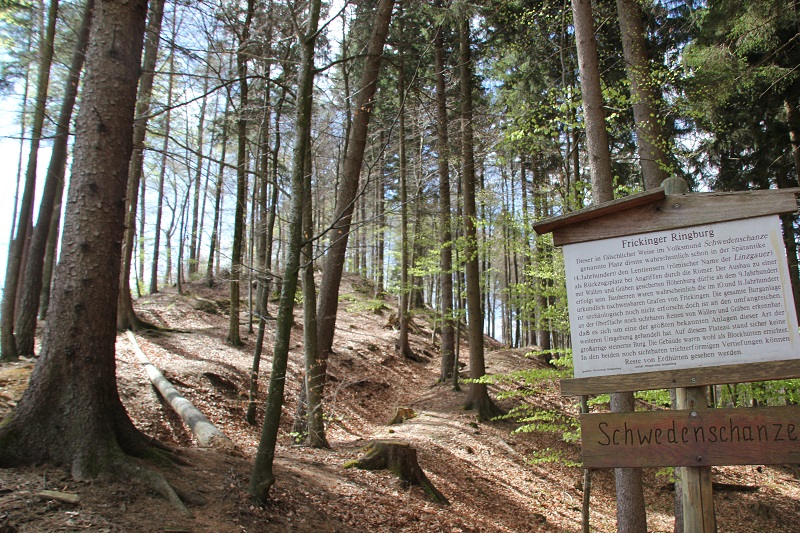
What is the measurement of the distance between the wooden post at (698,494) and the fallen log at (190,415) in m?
4.85

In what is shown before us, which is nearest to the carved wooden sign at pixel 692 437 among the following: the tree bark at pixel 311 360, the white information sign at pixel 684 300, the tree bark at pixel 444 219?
the white information sign at pixel 684 300

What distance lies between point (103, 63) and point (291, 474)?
15.3ft

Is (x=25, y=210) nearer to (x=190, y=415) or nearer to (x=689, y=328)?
(x=190, y=415)

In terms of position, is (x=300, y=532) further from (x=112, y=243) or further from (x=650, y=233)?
(x=650, y=233)

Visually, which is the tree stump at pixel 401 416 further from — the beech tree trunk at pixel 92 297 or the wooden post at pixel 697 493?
the wooden post at pixel 697 493

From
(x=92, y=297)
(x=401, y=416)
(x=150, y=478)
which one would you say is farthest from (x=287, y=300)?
(x=401, y=416)

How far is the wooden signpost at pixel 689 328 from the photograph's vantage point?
277cm

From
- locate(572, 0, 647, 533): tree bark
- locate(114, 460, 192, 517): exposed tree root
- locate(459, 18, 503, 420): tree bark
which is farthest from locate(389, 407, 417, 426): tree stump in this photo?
locate(114, 460, 192, 517): exposed tree root

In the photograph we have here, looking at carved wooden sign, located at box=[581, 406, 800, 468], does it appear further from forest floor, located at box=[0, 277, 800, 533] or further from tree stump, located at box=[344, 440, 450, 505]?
tree stump, located at box=[344, 440, 450, 505]

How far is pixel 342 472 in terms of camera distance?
20.4 ft

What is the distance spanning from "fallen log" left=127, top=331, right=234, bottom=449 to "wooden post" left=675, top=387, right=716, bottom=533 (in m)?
4.85

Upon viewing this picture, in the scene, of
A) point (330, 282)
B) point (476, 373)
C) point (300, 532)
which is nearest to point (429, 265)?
point (476, 373)

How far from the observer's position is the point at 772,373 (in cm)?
272

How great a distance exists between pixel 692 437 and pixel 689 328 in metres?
0.65
